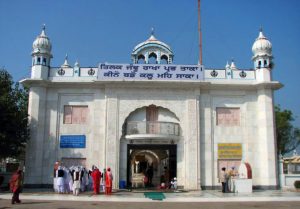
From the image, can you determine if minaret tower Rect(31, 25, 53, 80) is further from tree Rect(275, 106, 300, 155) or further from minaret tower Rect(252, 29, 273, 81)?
tree Rect(275, 106, 300, 155)

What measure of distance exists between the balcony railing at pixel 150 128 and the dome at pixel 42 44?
7.12 metres

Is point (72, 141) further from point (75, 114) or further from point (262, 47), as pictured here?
point (262, 47)

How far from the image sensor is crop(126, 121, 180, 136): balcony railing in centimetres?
2192

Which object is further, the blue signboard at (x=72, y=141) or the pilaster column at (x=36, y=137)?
the blue signboard at (x=72, y=141)

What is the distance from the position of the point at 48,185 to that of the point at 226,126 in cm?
1137

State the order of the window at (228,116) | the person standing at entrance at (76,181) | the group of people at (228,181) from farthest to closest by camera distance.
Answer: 1. the window at (228,116)
2. the group of people at (228,181)
3. the person standing at entrance at (76,181)

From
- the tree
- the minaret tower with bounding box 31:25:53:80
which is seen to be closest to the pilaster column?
the minaret tower with bounding box 31:25:53:80

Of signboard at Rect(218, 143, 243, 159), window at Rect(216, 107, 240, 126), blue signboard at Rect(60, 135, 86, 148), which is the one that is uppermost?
window at Rect(216, 107, 240, 126)

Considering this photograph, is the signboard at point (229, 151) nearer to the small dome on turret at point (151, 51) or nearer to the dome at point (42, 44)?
the small dome on turret at point (151, 51)

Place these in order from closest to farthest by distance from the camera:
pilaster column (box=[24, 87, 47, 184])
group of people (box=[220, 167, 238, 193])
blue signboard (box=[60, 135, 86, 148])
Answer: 1. group of people (box=[220, 167, 238, 193])
2. pilaster column (box=[24, 87, 47, 184])
3. blue signboard (box=[60, 135, 86, 148])

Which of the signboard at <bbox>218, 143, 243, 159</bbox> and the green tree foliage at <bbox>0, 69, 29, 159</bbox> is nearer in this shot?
the green tree foliage at <bbox>0, 69, 29, 159</bbox>

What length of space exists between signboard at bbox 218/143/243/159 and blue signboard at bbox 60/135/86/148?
27.5 ft

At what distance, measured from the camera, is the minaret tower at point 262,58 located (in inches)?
907

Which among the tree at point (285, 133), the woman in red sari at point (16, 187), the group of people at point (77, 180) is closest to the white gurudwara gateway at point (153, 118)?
the group of people at point (77, 180)
